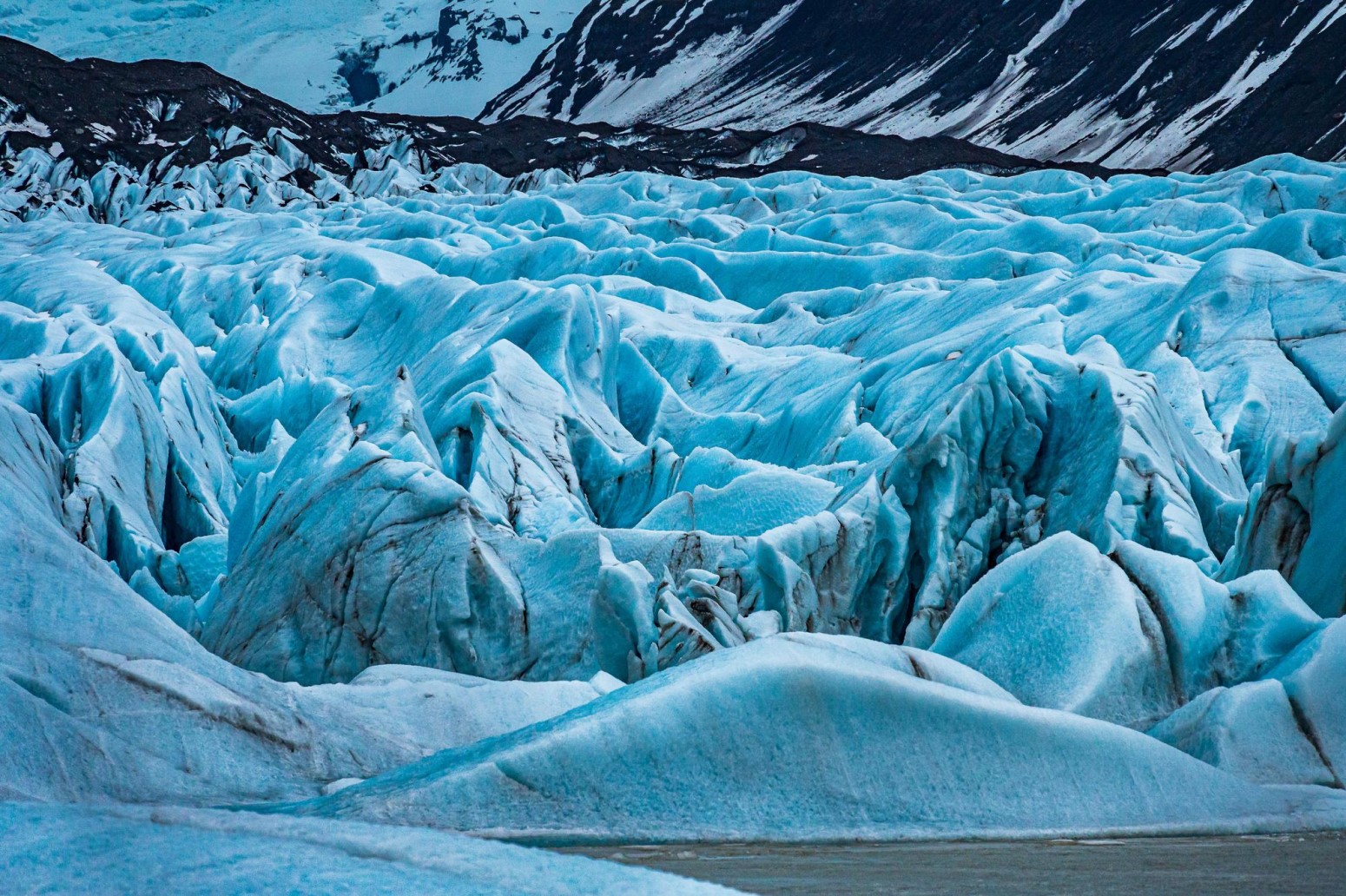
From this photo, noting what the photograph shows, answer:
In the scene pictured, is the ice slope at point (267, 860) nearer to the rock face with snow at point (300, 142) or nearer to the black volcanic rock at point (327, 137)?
the rock face with snow at point (300, 142)

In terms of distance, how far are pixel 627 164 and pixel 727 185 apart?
10664 mm

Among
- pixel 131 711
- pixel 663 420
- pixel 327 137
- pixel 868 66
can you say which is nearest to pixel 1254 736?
pixel 131 711

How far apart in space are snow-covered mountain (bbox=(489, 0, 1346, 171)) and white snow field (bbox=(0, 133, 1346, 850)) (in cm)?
4897

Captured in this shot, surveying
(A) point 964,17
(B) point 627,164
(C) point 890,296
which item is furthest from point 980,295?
(A) point 964,17

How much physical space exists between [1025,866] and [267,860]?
1.75 m

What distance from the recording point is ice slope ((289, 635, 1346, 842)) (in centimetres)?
333

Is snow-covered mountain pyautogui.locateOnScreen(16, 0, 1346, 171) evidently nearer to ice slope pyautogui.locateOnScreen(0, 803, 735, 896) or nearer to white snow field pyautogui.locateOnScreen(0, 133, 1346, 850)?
white snow field pyautogui.locateOnScreen(0, 133, 1346, 850)

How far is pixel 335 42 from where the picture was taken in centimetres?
13238

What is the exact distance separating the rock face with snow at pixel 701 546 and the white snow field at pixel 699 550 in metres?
0.02

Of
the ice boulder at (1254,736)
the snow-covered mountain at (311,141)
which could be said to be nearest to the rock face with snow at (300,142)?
the snow-covered mountain at (311,141)

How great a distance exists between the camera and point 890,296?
17.7 metres

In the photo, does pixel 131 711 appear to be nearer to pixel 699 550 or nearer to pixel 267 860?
pixel 267 860

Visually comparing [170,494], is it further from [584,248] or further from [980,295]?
[584,248]

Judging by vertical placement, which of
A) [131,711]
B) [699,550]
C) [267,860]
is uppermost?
[267,860]
